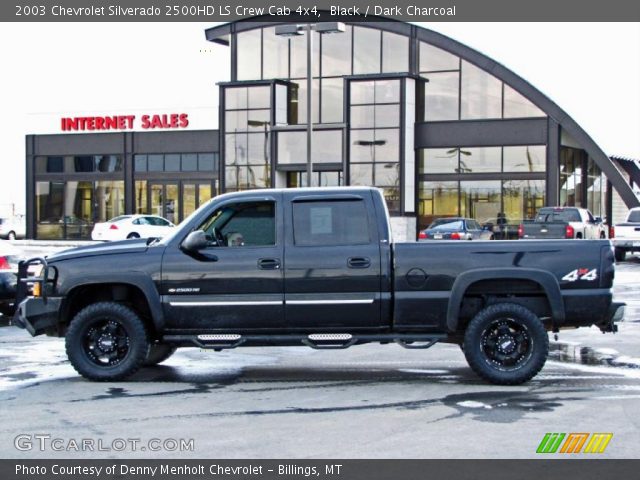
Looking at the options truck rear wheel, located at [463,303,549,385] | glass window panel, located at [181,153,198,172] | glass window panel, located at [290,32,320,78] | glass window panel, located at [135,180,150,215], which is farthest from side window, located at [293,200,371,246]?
glass window panel, located at [135,180,150,215]

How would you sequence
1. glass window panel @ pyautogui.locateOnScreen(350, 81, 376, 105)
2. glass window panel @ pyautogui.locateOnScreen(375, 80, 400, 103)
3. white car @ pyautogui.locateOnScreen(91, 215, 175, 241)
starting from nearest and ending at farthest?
white car @ pyautogui.locateOnScreen(91, 215, 175, 241) < glass window panel @ pyautogui.locateOnScreen(375, 80, 400, 103) < glass window panel @ pyautogui.locateOnScreen(350, 81, 376, 105)

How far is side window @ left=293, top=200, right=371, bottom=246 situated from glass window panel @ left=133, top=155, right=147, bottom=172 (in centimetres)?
4324

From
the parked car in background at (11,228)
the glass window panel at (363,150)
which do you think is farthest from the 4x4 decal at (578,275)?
the parked car in background at (11,228)

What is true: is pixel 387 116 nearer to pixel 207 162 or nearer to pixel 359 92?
pixel 359 92

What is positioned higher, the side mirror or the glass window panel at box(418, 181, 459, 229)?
the glass window panel at box(418, 181, 459, 229)

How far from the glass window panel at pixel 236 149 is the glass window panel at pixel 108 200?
23.9 ft

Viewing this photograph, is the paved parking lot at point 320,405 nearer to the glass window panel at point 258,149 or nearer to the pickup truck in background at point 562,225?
the pickup truck in background at point 562,225

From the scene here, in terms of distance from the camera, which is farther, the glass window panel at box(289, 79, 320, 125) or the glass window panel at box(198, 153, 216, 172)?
the glass window panel at box(198, 153, 216, 172)

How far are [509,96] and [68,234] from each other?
24.3 metres

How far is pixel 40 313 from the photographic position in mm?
10961

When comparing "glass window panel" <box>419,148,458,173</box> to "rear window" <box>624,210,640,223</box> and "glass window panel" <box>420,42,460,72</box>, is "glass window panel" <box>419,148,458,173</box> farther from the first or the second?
"rear window" <box>624,210,640,223</box>

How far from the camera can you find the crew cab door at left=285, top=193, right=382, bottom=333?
1058 cm

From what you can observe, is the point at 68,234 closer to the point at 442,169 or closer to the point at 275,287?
the point at 442,169
